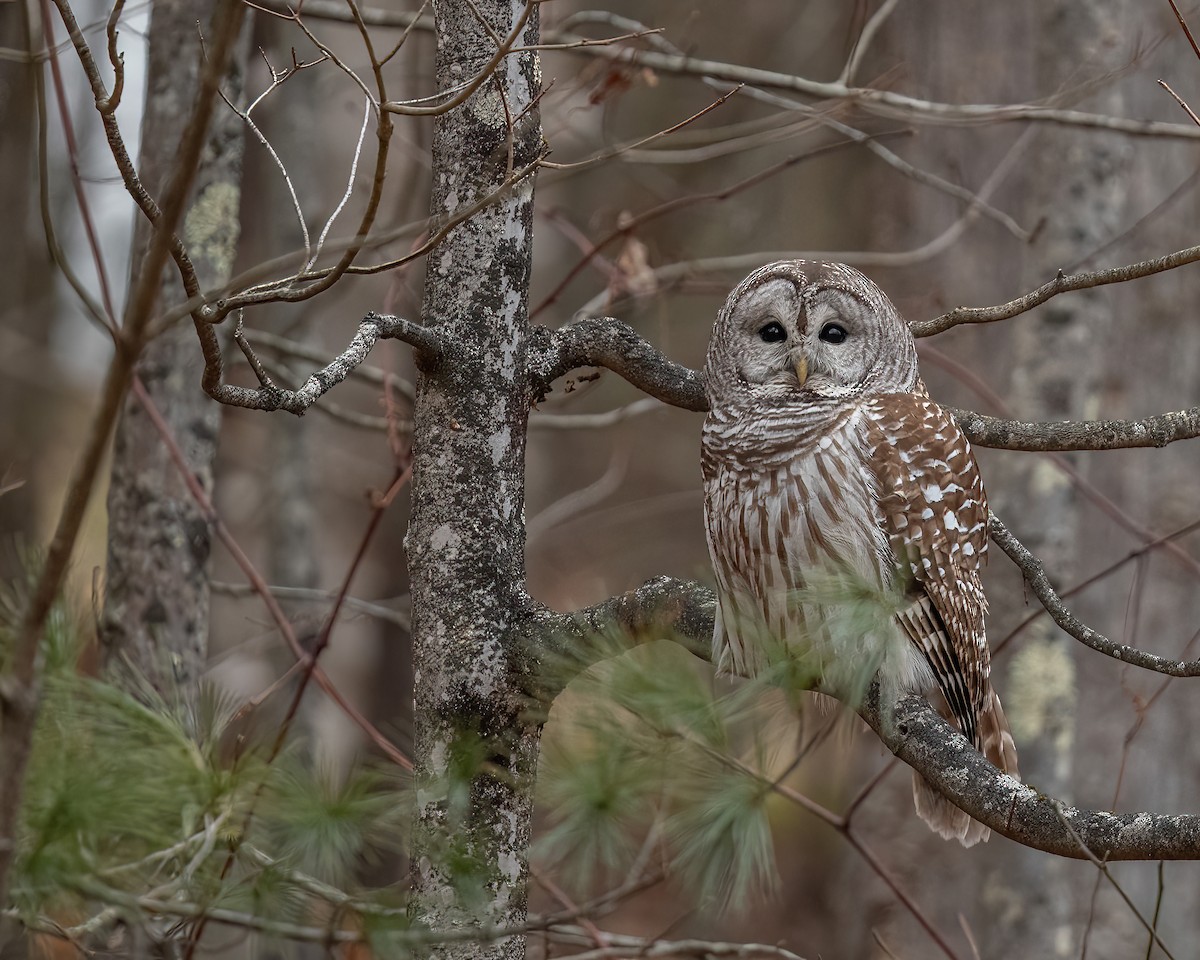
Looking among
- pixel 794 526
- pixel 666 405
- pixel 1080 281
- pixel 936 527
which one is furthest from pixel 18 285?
pixel 1080 281

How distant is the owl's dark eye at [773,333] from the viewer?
11.9 ft

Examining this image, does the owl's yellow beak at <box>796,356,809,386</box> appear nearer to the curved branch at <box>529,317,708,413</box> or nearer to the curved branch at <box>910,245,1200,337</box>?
the curved branch at <box>529,317,708,413</box>

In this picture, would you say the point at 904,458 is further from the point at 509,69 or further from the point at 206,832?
the point at 206,832

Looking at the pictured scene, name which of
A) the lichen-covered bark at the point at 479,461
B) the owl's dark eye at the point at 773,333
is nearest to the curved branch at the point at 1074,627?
the owl's dark eye at the point at 773,333

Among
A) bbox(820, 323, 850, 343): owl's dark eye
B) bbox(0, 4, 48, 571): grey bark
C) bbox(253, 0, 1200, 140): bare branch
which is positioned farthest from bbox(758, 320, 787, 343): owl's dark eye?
bbox(0, 4, 48, 571): grey bark

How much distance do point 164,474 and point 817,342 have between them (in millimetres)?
2032

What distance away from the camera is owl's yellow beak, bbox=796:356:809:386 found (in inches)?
138

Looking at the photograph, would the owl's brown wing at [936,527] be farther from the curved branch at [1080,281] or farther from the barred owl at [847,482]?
the curved branch at [1080,281]

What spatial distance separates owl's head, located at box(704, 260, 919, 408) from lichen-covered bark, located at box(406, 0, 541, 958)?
2.68 feet

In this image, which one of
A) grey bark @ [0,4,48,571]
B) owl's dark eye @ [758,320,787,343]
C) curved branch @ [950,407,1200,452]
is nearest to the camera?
curved branch @ [950,407,1200,452]

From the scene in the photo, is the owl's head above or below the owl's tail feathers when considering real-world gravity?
above

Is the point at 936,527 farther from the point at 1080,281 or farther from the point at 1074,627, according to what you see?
the point at 1080,281

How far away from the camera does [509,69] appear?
291 cm

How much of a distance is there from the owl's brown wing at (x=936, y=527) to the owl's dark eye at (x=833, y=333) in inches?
8.9
